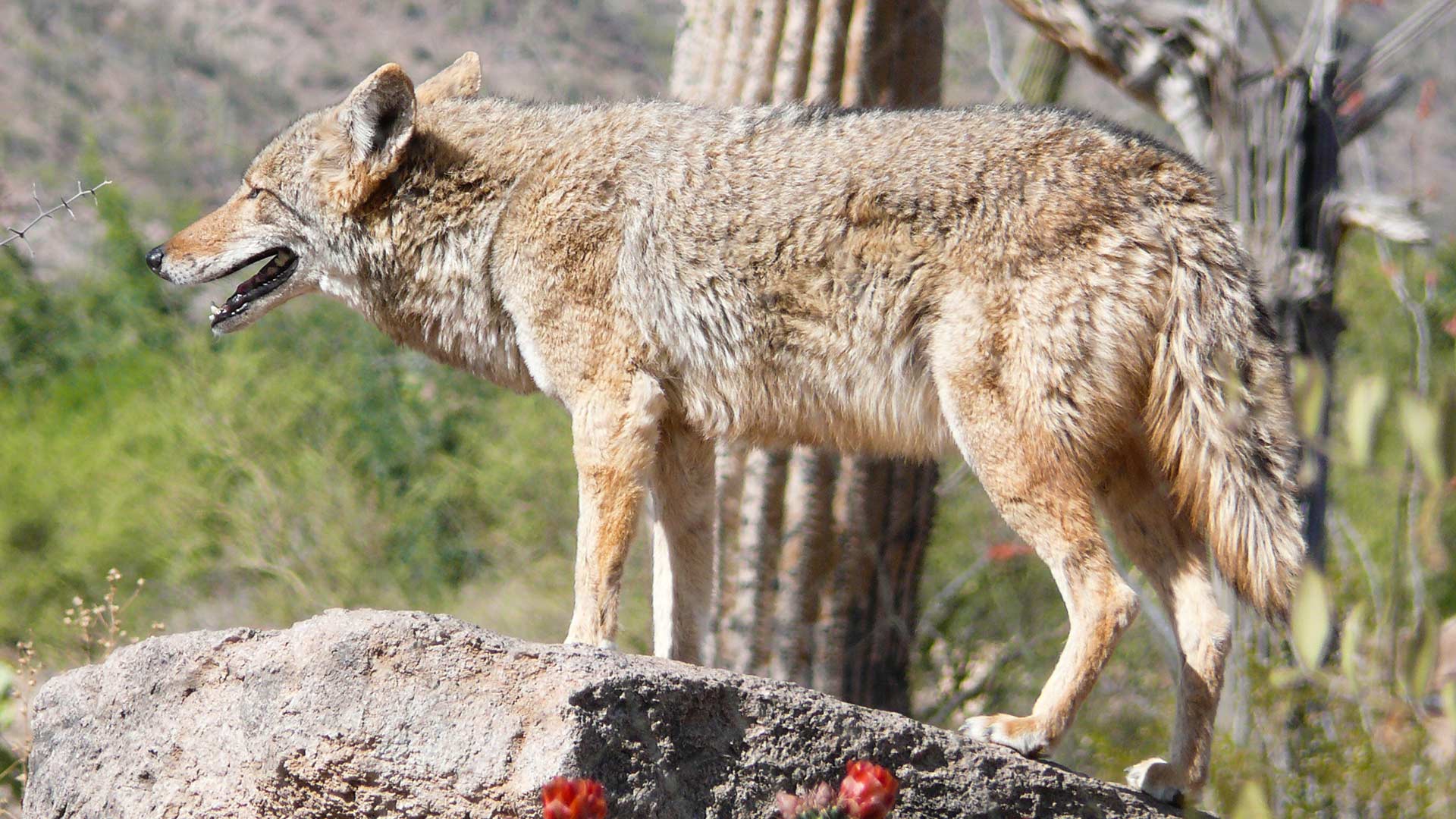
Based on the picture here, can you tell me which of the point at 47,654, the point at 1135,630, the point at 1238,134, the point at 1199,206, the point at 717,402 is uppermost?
the point at 1238,134

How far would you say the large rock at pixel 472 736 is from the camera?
12.2 ft

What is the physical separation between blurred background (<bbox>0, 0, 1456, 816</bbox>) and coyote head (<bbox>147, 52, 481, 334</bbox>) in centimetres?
84

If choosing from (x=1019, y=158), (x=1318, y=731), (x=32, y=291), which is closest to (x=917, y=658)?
(x=1318, y=731)

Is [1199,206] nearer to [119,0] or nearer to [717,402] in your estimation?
[717,402]

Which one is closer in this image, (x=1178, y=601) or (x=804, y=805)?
(x=804, y=805)

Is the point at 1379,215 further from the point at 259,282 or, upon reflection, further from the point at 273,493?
the point at 273,493

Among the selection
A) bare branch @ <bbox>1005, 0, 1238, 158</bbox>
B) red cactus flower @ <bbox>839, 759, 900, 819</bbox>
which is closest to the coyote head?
red cactus flower @ <bbox>839, 759, 900, 819</bbox>

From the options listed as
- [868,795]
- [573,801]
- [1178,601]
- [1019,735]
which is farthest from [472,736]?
[1178,601]

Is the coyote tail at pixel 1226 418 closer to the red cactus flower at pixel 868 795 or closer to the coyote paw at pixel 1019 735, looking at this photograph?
the coyote paw at pixel 1019 735

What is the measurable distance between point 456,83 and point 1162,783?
413 centimetres

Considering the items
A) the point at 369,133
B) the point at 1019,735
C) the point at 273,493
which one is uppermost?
the point at 369,133

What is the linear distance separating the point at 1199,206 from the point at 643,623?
703 cm

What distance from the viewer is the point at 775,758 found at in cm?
388

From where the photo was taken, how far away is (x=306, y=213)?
581cm
